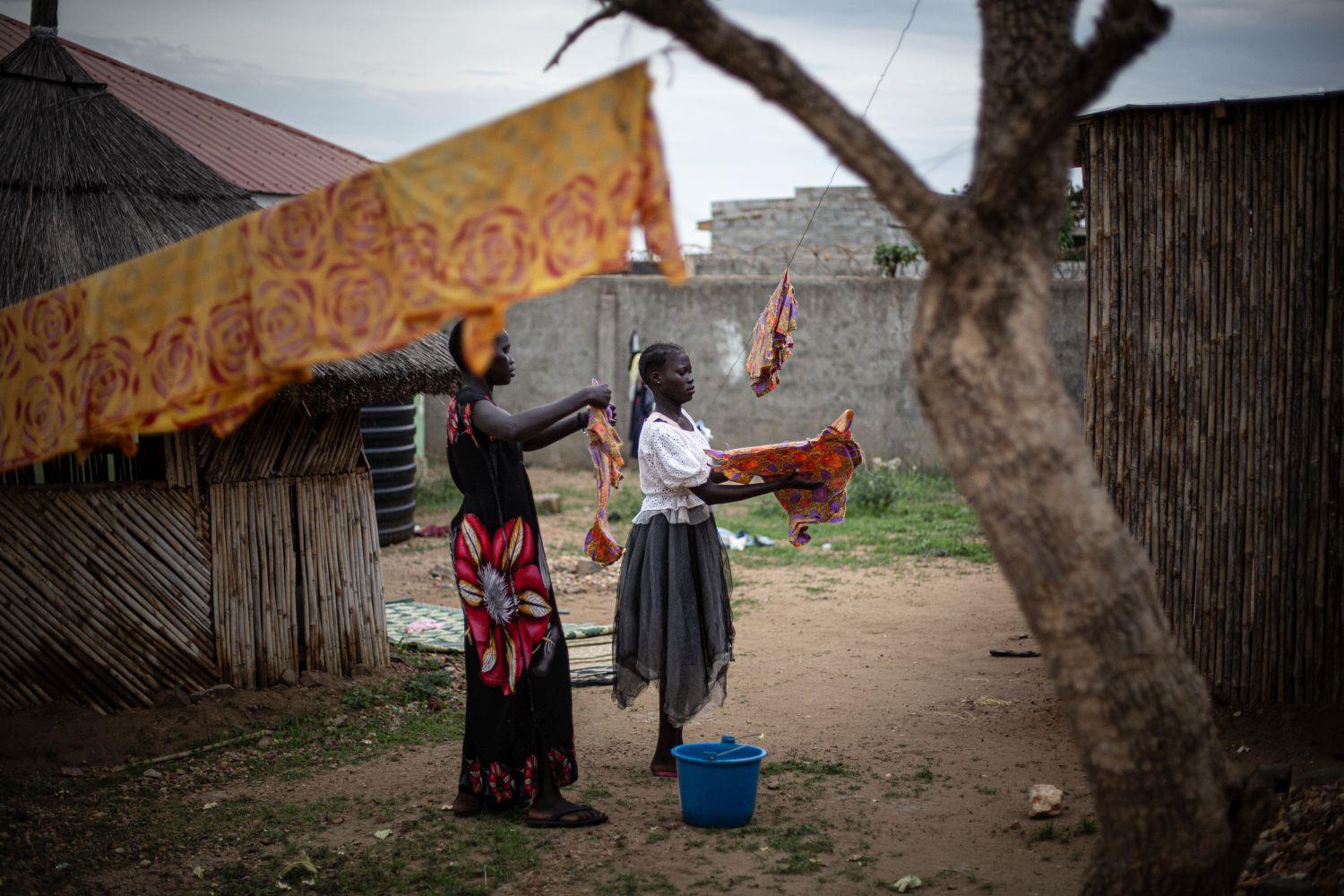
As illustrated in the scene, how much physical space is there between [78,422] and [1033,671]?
487cm

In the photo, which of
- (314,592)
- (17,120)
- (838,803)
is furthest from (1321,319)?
(17,120)

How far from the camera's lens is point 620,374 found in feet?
51.2

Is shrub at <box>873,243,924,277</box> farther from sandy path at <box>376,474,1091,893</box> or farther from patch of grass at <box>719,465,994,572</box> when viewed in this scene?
sandy path at <box>376,474,1091,893</box>

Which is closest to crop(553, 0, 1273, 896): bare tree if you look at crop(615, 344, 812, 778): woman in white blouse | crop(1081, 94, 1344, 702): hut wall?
crop(615, 344, 812, 778): woman in white blouse

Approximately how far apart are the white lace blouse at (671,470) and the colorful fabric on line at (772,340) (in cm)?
74

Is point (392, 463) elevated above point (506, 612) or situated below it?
above

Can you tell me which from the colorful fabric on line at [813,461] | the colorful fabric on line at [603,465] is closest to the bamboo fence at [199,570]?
the colorful fabric on line at [603,465]

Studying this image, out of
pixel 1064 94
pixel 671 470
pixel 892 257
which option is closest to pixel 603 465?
pixel 671 470

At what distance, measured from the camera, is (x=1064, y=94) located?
2.50 m

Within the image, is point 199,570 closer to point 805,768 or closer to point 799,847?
point 805,768

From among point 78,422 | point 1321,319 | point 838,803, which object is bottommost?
point 838,803

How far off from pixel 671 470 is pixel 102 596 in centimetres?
285

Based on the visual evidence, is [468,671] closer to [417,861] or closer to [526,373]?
[417,861]

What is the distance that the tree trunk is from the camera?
260cm
